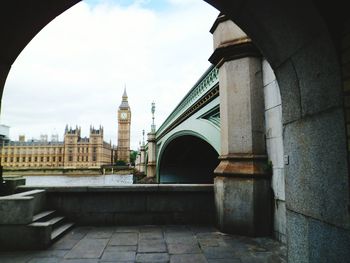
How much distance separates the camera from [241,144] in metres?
4.83

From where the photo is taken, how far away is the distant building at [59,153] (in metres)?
105

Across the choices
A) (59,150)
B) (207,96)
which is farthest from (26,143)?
(207,96)

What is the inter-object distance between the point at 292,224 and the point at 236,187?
77.3 inches

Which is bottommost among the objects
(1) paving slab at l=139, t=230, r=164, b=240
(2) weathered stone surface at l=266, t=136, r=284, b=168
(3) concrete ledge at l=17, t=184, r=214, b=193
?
(1) paving slab at l=139, t=230, r=164, b=240

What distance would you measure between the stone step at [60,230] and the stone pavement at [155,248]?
7cm

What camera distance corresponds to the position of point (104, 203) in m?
5.39

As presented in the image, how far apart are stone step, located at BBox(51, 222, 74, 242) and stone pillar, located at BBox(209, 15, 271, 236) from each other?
2.65m

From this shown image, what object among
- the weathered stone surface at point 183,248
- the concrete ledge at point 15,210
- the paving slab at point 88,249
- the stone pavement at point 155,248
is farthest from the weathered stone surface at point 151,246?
the concrete ledge at point 15,210

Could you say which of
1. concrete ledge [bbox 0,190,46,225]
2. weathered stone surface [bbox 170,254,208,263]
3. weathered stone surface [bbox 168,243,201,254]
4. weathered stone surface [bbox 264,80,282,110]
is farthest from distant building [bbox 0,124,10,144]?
weathered stone surface [bbox 264,80,282,110]

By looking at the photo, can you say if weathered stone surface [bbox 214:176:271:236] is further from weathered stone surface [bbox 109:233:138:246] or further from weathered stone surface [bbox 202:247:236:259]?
weathered stone surface [bbox 109:233:138:246]

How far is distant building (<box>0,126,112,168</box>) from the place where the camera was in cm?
10462

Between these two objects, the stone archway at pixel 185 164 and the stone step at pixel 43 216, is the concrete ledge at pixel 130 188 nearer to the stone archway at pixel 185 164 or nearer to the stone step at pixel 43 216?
the stone step at pixel 43 216

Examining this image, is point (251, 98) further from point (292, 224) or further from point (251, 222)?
point (292, 224)

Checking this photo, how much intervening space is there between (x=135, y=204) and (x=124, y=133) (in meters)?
115
